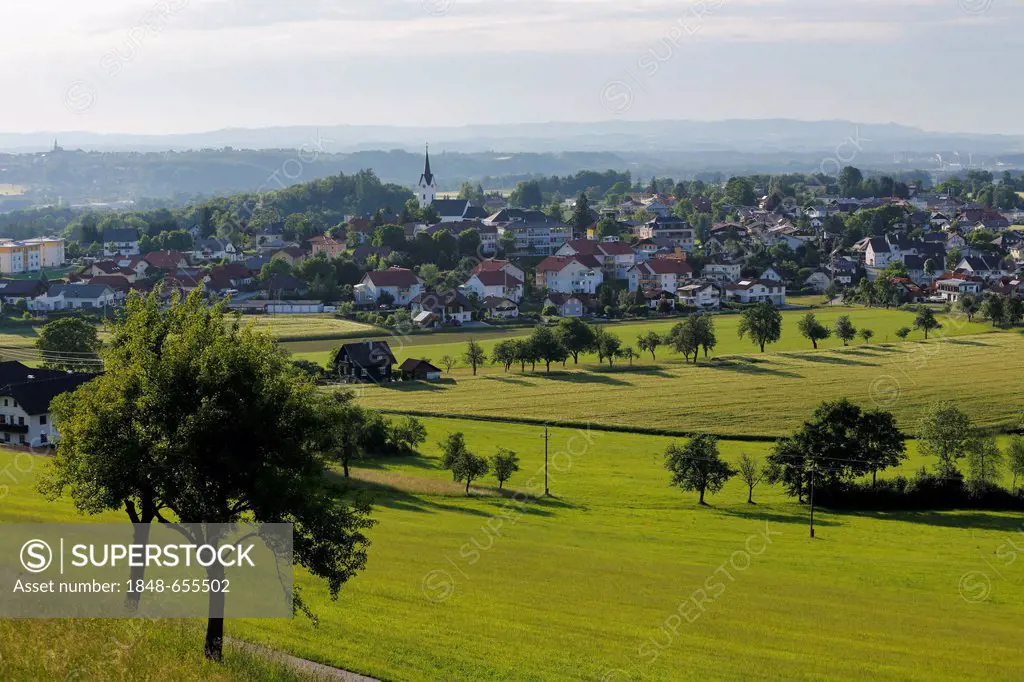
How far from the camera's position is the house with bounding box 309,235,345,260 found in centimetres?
8449

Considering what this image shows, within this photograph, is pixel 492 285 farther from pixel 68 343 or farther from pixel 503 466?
pixel 503 466

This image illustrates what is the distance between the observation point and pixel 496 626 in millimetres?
15414

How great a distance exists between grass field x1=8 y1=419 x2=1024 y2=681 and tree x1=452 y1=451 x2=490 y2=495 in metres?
0.37

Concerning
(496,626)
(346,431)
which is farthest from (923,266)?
(496,626)

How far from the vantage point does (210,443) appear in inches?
481

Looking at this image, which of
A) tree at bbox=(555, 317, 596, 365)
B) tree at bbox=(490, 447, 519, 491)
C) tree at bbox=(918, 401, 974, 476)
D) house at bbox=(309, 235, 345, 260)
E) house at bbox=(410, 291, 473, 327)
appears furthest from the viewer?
house at bbox=(309, 235, 345, 260)

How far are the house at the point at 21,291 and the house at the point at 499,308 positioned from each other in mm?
25410

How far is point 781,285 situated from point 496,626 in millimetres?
59149

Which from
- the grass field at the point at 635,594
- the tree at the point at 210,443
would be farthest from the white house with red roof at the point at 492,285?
the tree at the point at 210,443

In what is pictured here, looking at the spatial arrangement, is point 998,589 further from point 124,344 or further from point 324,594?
point 124,344

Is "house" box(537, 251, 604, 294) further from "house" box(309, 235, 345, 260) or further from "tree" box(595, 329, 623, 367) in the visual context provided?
"tree" box(595, 329, 623, 367)

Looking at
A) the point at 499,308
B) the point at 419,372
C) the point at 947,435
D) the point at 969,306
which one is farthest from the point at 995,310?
the point at 947,435

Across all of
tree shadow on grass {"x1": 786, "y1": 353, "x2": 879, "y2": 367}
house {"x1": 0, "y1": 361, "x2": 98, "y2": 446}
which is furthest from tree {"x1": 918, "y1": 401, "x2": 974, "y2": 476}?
house {"x1": 0, "y1": 361, "x2": 98, "y2": 446}

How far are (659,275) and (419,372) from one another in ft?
107
